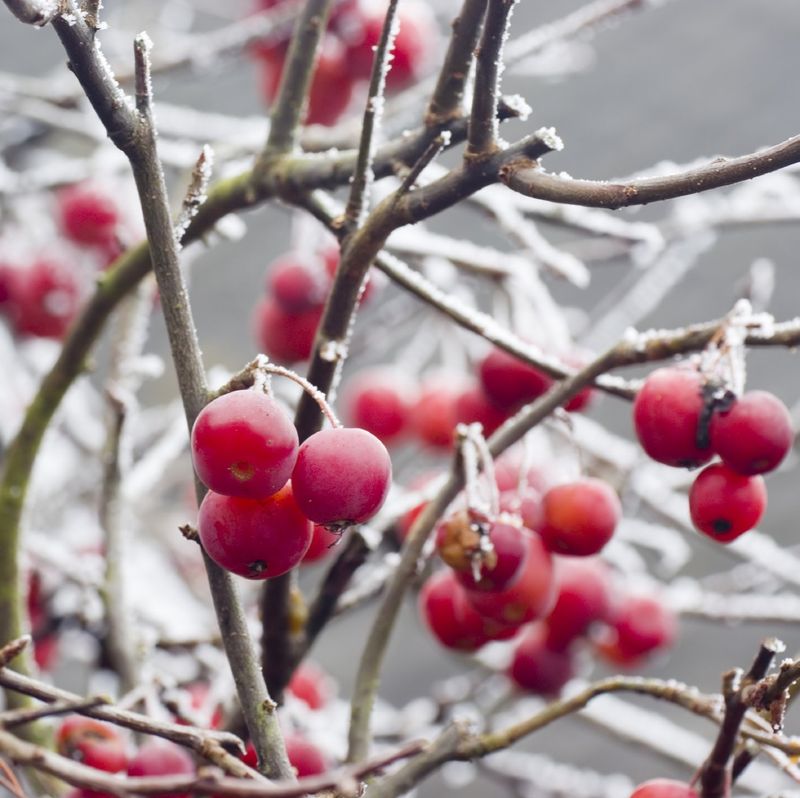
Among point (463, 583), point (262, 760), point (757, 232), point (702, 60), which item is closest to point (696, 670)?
point (757, 232)

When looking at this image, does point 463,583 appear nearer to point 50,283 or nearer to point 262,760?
point 262,760

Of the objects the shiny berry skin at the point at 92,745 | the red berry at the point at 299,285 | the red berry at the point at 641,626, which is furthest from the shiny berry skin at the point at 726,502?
the red berry at the point at 299,285

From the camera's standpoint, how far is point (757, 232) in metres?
2.21

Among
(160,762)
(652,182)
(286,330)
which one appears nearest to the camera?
(652,182)

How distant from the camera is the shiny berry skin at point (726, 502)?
64 cm

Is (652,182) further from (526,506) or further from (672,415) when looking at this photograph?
(526,506)

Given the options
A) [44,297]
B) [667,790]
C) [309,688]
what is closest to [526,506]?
[667,790]

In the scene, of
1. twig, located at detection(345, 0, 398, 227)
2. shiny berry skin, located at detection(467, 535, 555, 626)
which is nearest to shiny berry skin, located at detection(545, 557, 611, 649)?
shiny berry skin, located at detection(467, 535, 555, 626)

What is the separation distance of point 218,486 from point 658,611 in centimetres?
84

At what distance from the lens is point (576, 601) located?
1062mm

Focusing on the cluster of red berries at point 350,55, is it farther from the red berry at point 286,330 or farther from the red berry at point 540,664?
the red berry at point 540,664

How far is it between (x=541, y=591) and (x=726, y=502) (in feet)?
0.69

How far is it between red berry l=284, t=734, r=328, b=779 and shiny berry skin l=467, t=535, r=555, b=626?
0.15m

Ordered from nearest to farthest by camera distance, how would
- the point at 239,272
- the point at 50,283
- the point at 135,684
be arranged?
1. the point at 135,684
2. the point at 50,283
3. the point at 239,272
